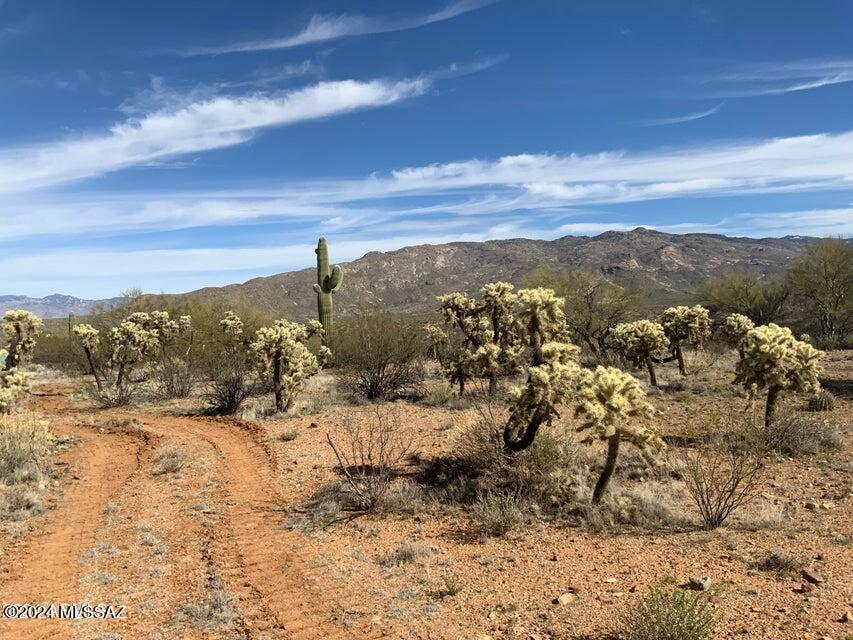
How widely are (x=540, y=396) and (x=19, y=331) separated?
23.4 m

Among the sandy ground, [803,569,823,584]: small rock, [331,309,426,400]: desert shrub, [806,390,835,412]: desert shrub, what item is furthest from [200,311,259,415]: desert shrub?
[806,390,835,412]: desert shrub

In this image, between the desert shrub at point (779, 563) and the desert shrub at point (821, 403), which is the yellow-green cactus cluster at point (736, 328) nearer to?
the desert shrub at point (821, 403)

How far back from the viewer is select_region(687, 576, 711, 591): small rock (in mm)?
5836

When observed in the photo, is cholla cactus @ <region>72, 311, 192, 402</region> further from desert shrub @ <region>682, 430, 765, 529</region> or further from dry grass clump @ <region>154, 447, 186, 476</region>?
desert shrub @ <region>682, 430, 765, 529</region>

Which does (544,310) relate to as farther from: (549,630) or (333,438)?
(549,630)

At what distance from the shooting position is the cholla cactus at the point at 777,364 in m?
12.4

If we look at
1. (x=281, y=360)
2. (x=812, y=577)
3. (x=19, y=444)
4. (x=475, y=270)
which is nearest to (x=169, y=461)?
(x=19, y=444)

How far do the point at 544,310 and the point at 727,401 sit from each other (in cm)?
834

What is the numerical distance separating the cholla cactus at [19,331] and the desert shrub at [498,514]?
2277cm

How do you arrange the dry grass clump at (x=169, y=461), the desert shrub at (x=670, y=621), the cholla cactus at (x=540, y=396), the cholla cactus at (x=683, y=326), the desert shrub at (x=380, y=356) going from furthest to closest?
the cholla cactus at (x=683, y=326) < the desert shrub at (x=380, y=356) < the dry grass clump at (x=169, y=461) < the cholla cactus at (x=540, y=396) < the desert shrub at (x=670, y=621)

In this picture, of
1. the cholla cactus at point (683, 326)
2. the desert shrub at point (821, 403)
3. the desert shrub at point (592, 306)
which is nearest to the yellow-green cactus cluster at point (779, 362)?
the desert shrub at point (821, 403)

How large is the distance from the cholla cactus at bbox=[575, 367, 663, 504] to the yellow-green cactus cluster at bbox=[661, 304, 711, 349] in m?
16.3

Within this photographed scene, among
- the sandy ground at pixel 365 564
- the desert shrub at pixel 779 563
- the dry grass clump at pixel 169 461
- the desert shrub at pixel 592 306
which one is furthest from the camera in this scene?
the desert shrub at pixel 592 306

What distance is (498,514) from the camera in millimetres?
8031
